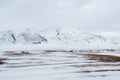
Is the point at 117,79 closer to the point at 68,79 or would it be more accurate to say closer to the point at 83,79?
the point at 83,79

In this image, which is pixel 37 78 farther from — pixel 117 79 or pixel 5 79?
pixel 117 79

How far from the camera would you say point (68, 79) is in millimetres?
16891

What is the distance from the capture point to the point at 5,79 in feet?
56.7

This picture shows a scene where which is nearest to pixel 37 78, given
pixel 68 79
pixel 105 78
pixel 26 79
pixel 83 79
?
pixel 26 79

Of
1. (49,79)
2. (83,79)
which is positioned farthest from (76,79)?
(49,79)

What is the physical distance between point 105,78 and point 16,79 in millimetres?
6786

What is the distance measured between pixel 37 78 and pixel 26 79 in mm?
869

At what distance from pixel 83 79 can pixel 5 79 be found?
5.97m

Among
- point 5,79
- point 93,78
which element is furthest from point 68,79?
point 5,79

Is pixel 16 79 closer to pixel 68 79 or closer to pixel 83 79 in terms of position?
pixel 68 79

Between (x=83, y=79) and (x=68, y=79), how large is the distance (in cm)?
112

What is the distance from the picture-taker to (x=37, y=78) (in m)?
17.4

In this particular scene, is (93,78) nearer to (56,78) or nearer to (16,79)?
(56,78)

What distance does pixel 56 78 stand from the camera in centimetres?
1719
